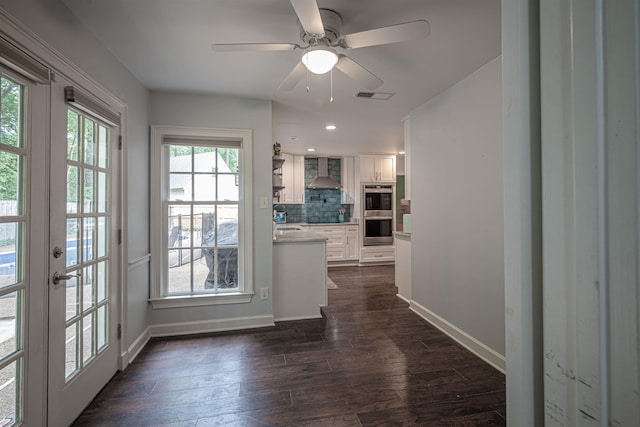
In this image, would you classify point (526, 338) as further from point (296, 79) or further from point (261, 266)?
point (261, 266)

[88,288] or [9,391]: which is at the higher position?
[88,288]

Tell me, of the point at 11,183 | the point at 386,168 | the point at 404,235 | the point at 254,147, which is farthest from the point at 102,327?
the point at 386,168

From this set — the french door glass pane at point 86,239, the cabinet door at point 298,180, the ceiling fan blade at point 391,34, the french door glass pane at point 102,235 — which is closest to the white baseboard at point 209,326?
the french door glass pane at point 86,239

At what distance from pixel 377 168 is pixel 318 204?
1.56 metres

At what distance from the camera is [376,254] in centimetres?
608

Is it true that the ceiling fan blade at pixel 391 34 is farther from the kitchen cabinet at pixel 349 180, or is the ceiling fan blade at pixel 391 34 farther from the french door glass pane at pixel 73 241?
the kitchen cabinet at pixel 349 180

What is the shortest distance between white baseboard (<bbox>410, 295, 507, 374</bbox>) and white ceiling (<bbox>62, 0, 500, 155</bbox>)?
2286 millimetres

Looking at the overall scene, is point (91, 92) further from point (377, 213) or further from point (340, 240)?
point (377, 213)

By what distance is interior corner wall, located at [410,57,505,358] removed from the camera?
2244mm

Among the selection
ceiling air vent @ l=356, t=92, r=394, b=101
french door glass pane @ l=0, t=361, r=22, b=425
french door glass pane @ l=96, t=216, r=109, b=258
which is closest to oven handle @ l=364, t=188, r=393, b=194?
ceiling air vent @ l=356, t=92, r=394, b=101

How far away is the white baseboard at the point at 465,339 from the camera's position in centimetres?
224

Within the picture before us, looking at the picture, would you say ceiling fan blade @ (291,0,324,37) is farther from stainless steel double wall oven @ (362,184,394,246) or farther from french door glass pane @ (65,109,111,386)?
stainless steel double wall oven @ (362,184,394,246)

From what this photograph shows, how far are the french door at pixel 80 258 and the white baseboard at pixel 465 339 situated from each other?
287 cm

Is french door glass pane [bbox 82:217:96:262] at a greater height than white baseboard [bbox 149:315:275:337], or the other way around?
french door glass pane [bbox 82:217:96:262]
